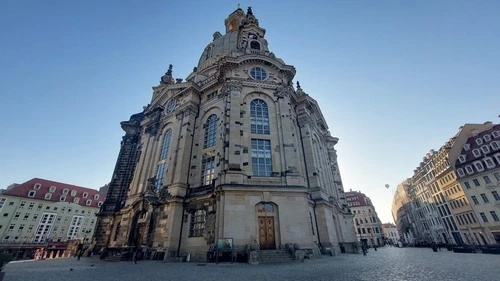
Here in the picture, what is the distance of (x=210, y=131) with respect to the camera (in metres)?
28.6

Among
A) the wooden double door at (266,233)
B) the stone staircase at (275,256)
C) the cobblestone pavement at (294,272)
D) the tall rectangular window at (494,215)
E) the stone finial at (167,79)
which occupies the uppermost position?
the stone finial at (167,79)

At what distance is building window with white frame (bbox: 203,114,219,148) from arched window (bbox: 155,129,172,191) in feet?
20.7

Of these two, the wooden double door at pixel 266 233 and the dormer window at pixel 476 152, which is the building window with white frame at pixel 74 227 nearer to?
the wooden double door at pixel 266 233

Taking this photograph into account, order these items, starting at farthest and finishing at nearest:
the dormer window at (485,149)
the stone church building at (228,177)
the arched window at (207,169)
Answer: the dormer window at (485,149) < the arched window at (207,169) < the stone church building at (228,177)

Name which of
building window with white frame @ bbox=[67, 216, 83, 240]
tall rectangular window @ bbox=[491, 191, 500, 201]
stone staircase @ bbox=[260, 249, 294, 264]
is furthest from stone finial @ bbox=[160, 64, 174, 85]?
tall rectangular window @ bbox=[491, 191, 500, 201]

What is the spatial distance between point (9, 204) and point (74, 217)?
12939 millimetres

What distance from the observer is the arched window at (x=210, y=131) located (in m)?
27.6

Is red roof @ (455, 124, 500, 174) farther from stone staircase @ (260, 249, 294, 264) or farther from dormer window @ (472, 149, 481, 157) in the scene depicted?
stone staircase @ (260, 249, 294, 264)

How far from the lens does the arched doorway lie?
64.4ft

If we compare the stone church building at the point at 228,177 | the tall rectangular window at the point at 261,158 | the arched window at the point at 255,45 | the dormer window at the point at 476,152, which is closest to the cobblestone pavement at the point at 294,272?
the stone church building at the point at 228,177

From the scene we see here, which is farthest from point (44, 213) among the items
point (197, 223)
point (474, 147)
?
point (474, 147)

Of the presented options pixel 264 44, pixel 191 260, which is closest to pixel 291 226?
pixel 191 260

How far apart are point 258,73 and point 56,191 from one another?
63.9 meters

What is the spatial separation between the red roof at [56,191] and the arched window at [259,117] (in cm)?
6100
